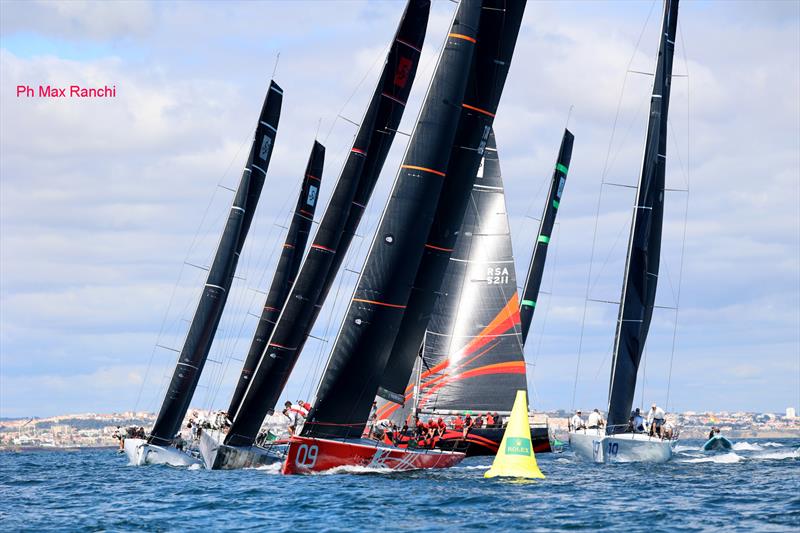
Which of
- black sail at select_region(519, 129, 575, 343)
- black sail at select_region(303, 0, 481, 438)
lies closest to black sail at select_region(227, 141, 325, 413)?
black sail at select_region(303, 0, 481, 438)

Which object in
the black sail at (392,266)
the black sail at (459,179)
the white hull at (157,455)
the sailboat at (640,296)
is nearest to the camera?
the black sail at (392,266)

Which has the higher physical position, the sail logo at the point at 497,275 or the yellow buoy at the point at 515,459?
the sail logo at the point at 497,275

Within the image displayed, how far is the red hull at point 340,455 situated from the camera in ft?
98.7

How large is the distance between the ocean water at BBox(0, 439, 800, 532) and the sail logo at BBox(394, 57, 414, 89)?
1229 centimetres

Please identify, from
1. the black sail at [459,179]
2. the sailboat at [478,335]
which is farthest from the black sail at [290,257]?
the black sail at [459,179]

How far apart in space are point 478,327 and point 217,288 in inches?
413

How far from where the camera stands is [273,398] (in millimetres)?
36156

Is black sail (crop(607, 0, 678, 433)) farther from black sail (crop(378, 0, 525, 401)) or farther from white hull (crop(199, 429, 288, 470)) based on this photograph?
white hull (crop(199, 429, 288, 470))

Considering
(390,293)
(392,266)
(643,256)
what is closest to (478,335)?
(643,256)

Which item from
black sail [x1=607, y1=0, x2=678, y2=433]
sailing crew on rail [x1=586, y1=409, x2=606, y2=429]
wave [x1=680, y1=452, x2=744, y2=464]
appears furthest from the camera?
wave [x1=680, y1=452, x2=744, y2=464]

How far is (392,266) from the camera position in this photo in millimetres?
31016

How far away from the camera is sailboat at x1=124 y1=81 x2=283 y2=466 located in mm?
43062

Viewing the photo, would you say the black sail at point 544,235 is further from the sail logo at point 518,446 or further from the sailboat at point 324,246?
the sail logo at point 518,446

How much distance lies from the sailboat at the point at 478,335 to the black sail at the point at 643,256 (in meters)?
5.70
